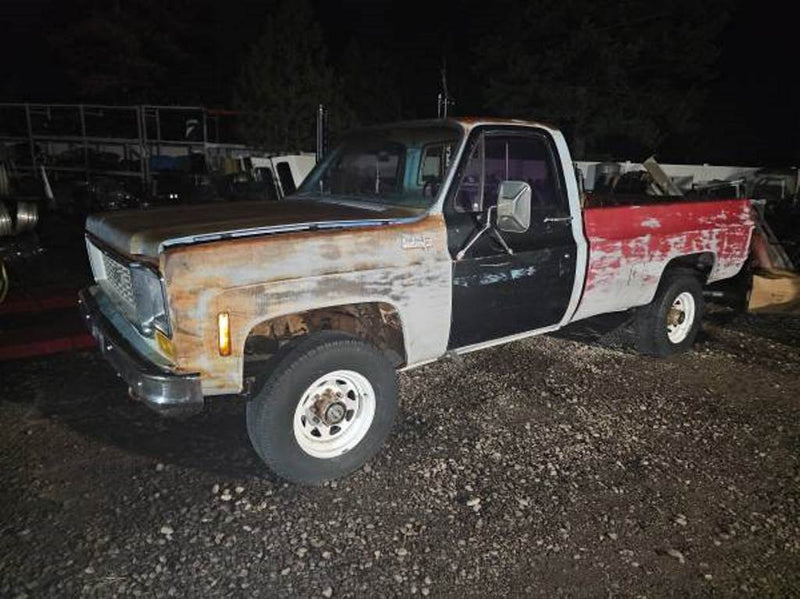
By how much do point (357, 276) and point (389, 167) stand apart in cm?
147

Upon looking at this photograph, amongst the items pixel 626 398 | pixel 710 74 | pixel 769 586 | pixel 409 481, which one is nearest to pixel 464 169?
pixel 409 481

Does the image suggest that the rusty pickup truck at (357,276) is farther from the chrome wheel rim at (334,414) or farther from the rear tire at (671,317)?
the rear tire at (671,317)

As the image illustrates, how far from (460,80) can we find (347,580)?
105ft

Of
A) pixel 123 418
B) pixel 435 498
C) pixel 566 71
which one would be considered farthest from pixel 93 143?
pixel 435 498

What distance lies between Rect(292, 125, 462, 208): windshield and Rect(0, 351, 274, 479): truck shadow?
5.91 feet

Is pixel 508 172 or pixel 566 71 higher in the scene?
pixel 566 71

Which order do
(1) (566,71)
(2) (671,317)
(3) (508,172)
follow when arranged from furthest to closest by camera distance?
(1) (566,71)
(2) (671,317)
(3) (508,172)

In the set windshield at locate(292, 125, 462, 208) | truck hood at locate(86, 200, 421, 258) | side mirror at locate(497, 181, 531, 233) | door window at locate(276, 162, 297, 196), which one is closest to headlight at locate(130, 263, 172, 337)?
truck hood at locate(86, 200, 421, 258)

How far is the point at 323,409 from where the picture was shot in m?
3.54

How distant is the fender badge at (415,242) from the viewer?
3.62 metres

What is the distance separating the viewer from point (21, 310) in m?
6.66

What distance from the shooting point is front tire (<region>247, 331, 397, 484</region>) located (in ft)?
10.8

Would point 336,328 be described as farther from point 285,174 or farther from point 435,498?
point 285,174

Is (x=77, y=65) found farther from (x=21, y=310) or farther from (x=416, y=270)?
(x=416, y=270)
